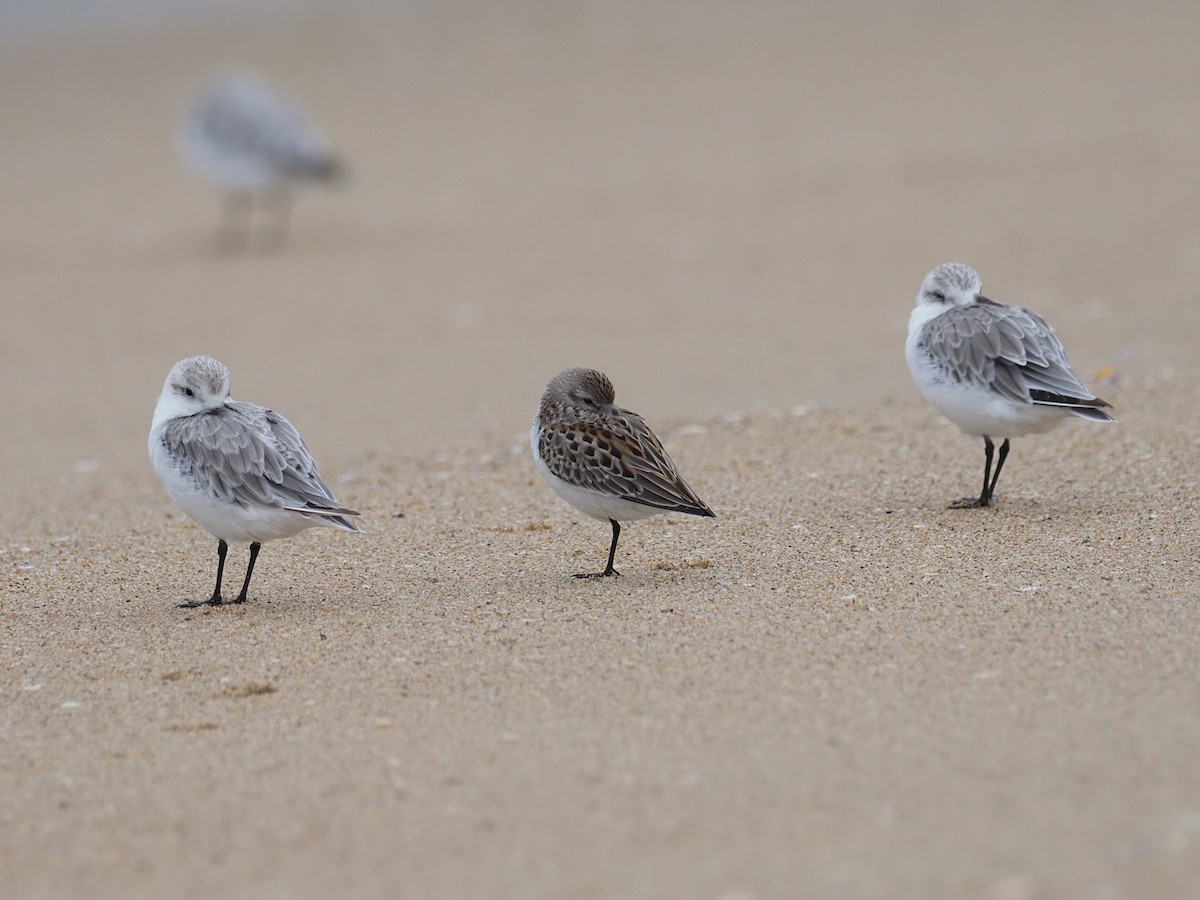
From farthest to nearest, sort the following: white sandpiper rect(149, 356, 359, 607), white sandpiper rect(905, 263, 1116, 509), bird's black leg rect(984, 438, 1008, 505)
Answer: bird's black leg rect(984, 438, 1008, 505), white sandpiper rect(905, 263, 1116, 509), white sandpiper rect(149, 356, 359, 607)

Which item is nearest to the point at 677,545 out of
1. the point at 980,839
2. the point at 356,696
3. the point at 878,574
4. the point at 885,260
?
the point at 878,574

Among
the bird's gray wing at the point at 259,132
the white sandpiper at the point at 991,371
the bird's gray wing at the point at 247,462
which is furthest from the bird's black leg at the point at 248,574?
the bird's gray wing at the point at 259,132

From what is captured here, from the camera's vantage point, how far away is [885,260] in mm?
13617

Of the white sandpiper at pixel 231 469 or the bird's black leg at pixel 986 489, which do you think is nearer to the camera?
the white sandpiper at pixel 231 469

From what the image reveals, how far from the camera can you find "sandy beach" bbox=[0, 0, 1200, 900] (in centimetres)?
445

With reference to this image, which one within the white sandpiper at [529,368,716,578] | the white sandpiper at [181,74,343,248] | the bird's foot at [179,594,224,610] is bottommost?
the bird's foot at [179,594,224,610]

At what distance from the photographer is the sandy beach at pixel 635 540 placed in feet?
14.6

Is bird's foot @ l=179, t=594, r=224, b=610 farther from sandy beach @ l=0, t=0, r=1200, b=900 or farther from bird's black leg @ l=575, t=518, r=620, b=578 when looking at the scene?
bird's black leg @ l=575, t=518, r=620, b=578

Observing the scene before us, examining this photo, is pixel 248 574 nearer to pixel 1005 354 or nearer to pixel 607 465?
pixel 607 465

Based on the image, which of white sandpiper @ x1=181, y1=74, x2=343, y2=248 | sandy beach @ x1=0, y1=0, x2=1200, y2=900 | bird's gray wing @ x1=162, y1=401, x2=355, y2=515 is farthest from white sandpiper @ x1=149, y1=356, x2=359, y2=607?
white sandpiper @ x1=181, y1=74, x2=343, y2=248

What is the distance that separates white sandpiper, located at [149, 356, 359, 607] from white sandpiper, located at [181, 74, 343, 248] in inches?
372

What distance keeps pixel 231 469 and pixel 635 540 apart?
1.92 m

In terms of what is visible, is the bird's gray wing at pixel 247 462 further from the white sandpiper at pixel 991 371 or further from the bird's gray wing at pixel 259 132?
the bird's gray wing at pixel 259 132

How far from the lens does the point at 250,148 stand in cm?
1577
